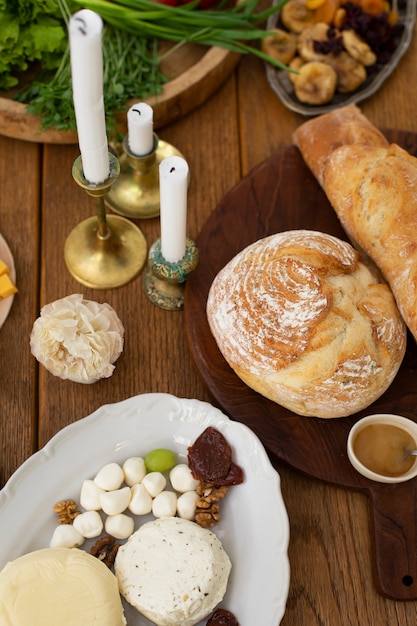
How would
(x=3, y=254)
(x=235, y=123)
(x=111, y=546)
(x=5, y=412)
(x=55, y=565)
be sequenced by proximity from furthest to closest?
(x=235, y=123)
(x=3, y=254)
(x=5, y=412)
(x=111, y=546)
(x=55, y=565)

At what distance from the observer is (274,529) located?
1229 millimetres

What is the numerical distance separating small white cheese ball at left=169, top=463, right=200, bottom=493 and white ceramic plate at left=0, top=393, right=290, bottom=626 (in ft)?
0.11

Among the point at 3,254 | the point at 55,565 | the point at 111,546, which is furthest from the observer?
the point at 3,254

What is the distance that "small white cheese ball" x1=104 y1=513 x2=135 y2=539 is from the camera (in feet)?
4.10

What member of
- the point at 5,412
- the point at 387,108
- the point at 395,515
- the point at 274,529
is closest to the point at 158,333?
the point at 5,412

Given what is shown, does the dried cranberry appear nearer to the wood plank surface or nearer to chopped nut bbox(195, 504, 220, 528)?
chopped nut bbox(195, 504, 220, 528)

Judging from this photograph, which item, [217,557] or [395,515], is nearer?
[217,557]

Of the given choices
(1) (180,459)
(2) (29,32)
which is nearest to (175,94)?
(2) (29,32)

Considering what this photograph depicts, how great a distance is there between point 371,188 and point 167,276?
1.37ft

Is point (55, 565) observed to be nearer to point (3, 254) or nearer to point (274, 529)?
point (274, 529)

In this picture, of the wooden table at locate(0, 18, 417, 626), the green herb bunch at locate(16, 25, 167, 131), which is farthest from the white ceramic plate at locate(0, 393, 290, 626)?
the green herb bunch at locate(16, 25, 167, 131)

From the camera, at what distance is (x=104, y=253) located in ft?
Answer: 4.96

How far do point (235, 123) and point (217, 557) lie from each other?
97cm

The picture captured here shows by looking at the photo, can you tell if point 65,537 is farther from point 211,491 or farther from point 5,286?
point 5,286
